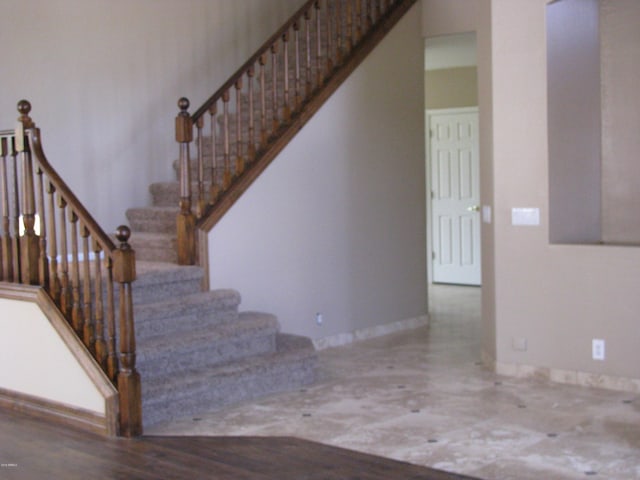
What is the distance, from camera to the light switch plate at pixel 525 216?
605cm

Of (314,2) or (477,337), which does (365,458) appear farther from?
(314,2)

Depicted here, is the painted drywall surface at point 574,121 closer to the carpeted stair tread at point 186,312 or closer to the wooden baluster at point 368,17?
the wooden baluster at point 368,17

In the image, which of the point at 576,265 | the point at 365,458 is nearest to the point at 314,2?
the point at 576,265

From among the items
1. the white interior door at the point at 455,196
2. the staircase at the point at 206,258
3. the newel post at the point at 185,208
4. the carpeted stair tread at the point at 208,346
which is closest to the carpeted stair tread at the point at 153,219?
the staircase at the point at 206,258

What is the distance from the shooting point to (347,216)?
7648mm

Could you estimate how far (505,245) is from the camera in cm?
620

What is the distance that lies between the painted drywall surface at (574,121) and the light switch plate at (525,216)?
3.8 inches

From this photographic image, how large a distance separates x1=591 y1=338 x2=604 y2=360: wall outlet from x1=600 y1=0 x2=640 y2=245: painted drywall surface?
78 cm

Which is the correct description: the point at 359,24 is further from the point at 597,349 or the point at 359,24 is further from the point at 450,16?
the point at 597,349

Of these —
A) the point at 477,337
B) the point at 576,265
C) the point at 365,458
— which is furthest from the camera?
the point at 477,337

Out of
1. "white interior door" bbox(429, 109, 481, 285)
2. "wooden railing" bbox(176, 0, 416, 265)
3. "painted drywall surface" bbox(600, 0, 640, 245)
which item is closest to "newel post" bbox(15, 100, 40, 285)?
"wooden railing" bbox(176, 0, 416, 265)

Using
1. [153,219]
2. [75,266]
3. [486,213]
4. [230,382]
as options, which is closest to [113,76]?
[153,219]

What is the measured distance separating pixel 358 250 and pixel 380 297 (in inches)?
21.0

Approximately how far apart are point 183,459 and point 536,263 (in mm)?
2806
